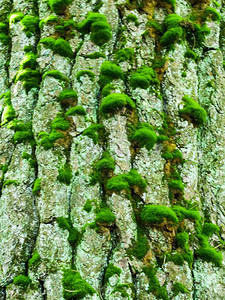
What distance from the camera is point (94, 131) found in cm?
451

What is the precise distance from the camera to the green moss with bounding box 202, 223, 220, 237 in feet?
14.8

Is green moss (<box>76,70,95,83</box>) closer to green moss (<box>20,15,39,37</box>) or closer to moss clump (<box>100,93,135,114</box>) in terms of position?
moss clump (<box>100,93,135,114</box>)

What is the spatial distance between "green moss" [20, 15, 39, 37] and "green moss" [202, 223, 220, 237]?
3.97 meters

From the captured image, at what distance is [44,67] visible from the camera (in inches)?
202

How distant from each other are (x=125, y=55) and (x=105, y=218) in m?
2.39

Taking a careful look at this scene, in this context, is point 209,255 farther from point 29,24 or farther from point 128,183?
point 29,24

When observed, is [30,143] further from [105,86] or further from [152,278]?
[152,278]

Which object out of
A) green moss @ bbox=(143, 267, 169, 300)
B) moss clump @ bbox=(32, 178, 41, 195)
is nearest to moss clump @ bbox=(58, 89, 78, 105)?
moss clump @ bbox=(32, 178, 41, 195)

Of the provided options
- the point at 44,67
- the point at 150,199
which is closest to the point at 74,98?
the point at 44,67

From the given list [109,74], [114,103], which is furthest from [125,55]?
[114,103]

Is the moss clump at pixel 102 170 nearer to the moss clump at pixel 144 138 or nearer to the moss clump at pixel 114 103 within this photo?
the moss clump at pixel 144 138

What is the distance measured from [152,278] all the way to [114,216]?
773mm

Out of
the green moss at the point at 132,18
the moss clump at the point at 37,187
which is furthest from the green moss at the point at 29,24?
the moss clump at the point at 37,187

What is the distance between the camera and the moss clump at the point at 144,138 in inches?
176
